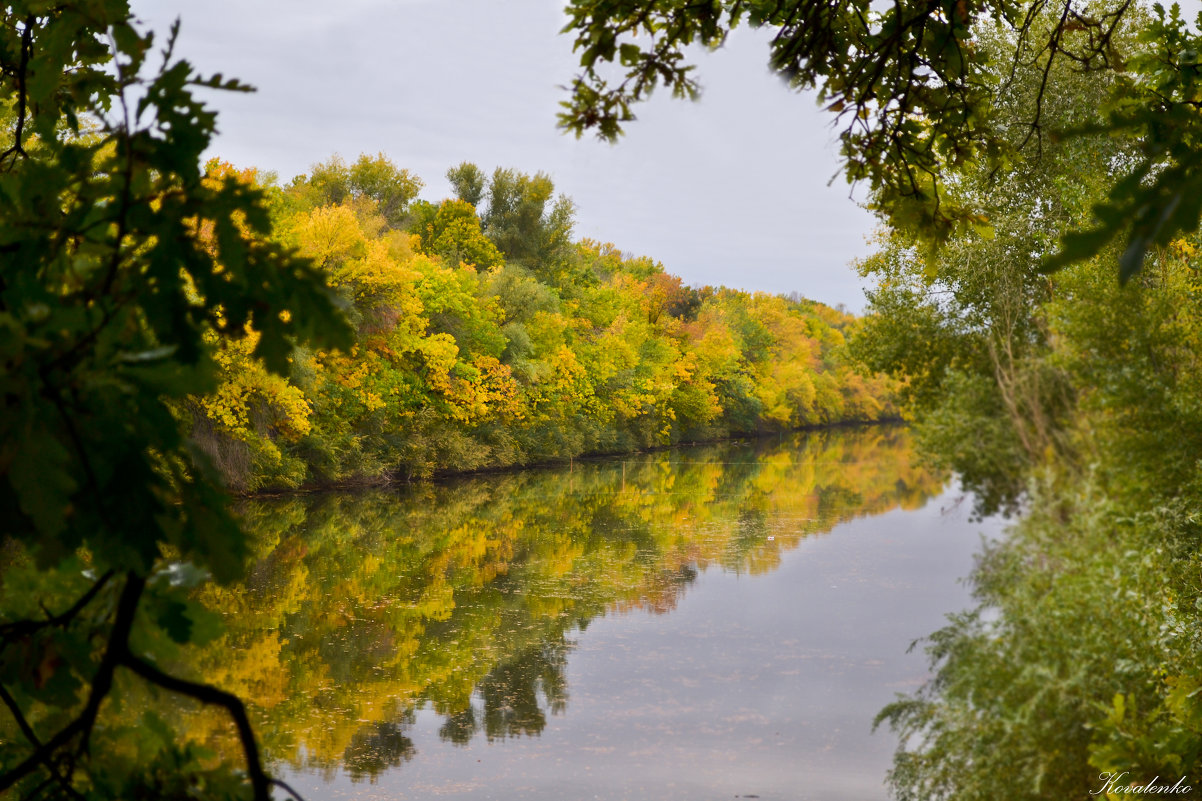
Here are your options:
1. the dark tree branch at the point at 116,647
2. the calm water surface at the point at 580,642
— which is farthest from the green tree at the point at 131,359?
the calm water surface at the point at 580,642

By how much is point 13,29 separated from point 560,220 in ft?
120

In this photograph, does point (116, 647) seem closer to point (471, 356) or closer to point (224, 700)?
point (224, 700)

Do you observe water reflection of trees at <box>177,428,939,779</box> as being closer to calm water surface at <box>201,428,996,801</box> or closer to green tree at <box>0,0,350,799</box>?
calm water surface at <box>201,428,996,801</box>

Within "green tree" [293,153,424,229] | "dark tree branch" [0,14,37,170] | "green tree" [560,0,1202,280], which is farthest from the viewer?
"green tree" [293,153,424,229]

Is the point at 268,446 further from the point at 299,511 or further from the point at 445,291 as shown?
the point at 445,291

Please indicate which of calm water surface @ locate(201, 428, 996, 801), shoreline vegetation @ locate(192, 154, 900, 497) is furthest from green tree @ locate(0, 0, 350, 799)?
shoreline vegetation @ locate(192, 154, 900, 497)

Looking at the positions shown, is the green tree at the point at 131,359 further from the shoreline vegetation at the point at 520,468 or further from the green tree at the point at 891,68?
the shoreline vegetation at the point at 520,468

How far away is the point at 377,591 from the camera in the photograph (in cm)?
1562

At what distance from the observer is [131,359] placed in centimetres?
78

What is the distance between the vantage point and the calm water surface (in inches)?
388

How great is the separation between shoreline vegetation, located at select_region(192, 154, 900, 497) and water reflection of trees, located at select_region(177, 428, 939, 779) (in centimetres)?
141

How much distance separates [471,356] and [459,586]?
39.7ft

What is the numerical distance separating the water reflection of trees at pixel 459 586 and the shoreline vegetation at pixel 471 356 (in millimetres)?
1413

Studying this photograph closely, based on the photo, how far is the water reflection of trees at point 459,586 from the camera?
10961 mm
